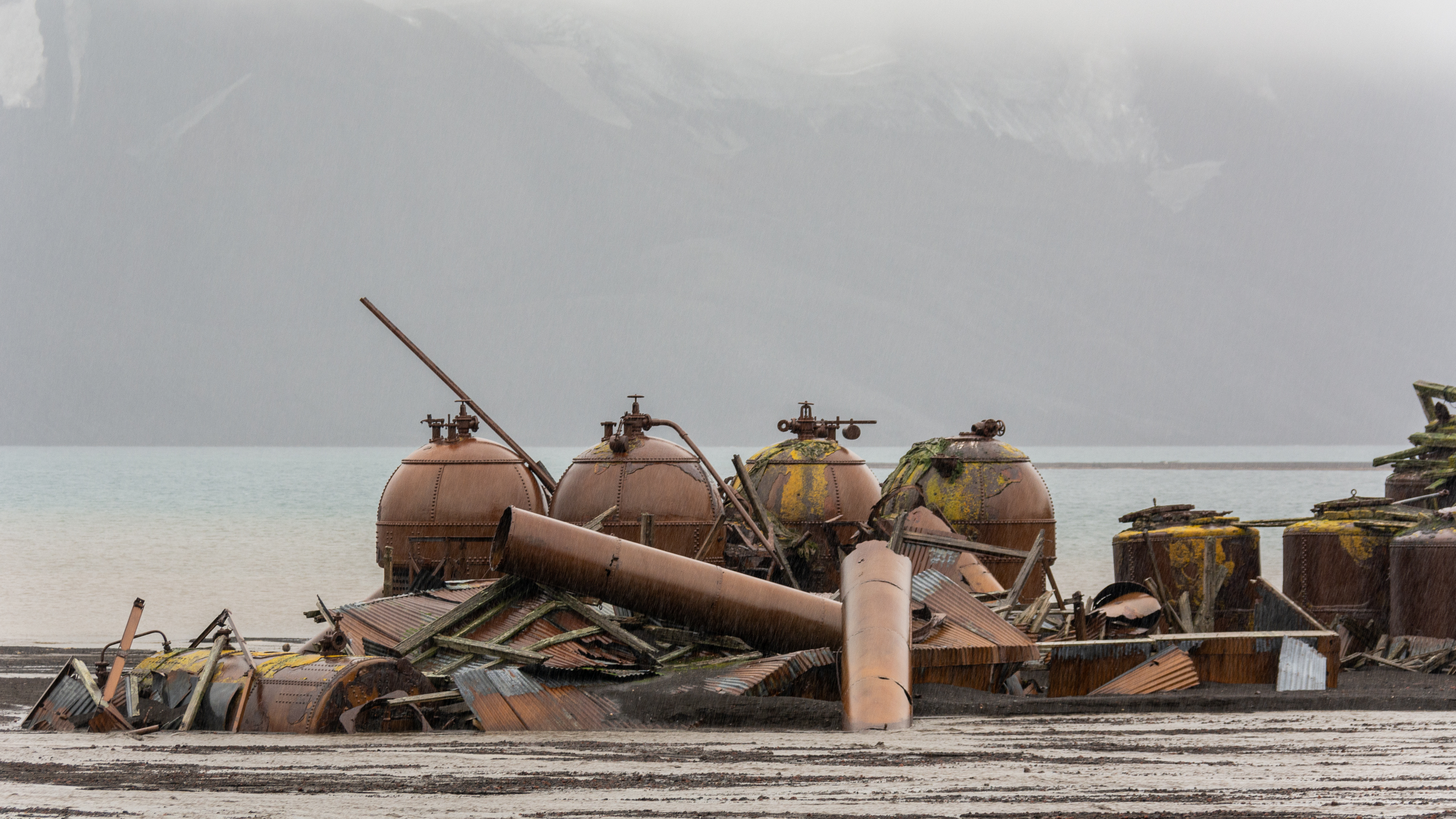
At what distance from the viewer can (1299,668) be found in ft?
51.1

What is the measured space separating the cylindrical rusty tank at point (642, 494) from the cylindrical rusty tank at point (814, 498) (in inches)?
48.6

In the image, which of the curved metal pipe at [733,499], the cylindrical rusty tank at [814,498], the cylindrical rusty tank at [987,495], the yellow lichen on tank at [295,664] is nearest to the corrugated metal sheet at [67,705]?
the yellow lichen on tank at [295,664]

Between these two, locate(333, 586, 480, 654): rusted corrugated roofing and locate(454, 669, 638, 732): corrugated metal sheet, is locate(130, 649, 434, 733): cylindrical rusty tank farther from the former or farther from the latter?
locate(333, 586, 480, 654): rusted corrugated roofing

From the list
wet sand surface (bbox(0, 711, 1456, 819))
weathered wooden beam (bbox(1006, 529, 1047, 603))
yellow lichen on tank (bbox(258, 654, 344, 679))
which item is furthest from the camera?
weathered wooden beam (bbox(1006, 529, 1047, 603))

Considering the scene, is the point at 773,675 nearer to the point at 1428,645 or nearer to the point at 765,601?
the point at 765,601

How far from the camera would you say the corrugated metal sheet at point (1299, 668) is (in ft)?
50.5

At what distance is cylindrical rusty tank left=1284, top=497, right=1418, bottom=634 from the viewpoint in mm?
18594

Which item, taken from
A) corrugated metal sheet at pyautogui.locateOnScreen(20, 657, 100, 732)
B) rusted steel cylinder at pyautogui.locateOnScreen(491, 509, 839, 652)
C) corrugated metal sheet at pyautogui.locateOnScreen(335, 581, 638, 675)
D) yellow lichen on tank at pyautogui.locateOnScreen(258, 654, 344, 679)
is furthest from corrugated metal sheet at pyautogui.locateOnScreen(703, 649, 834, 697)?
corrugated metal sheet at pyautogui.locateOnScreen(20, 657, 100, 732)

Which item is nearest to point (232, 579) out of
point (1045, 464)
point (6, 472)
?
point (6, 472)

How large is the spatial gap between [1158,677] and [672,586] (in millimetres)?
5340

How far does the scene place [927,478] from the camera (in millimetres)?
21703

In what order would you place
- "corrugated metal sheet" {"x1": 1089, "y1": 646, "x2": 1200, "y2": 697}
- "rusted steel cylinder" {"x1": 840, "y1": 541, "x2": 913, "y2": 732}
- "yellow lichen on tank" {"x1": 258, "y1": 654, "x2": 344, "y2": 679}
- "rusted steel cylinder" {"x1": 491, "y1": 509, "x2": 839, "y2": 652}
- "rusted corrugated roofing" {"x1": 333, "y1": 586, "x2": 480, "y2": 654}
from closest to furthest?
"rusted steel cylinder" {"x1": 840, "y1": 541, "x2": 913, "y2": 732} → "yellow lichen on tank" {"x1": 258, "y1": 654, "x2": 344, "y2": 679} → "rusted steel cylinder" {"x1": 491, "y1": 509, "x2": 839, "y2": 652} → "corrugated metal sheet" {"x1": 1089, "y1": 646, "x2": 1200, "y2": 697} → "rusted corrugated roofing" {"x1": 333, "y1": 586, "x2": 480, "y2": 654}

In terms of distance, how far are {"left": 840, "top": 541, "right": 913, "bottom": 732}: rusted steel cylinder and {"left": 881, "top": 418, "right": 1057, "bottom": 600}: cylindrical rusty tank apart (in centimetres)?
535

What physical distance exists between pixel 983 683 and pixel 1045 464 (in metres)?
177
